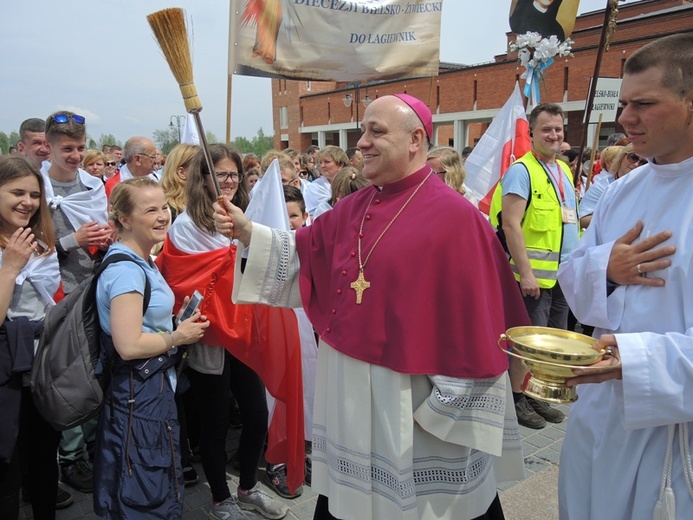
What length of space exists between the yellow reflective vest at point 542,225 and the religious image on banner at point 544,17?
1773mm

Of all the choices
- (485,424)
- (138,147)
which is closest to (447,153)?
(138,147)

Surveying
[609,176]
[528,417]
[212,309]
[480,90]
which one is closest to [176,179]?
[212,309]

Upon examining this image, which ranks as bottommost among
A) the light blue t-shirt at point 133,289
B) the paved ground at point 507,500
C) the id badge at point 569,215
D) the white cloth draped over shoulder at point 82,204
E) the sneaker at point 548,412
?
the sneaker at point 548,412

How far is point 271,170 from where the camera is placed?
3.34m

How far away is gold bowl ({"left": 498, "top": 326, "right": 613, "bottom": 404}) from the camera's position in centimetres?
149

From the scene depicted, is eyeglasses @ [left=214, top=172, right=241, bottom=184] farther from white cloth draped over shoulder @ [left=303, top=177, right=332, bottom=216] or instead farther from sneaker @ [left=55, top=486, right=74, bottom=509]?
white cloth draped over shoulder @ [left=303, top=177, right=332, bottom=216]

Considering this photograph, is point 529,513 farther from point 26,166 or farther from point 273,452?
point 26,166

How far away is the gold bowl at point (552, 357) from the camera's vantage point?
4.90 feet

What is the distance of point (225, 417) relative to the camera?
2.95m

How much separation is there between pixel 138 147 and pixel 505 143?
3763mm

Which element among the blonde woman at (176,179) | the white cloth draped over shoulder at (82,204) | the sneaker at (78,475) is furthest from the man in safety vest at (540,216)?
the sneaker at (78,475)

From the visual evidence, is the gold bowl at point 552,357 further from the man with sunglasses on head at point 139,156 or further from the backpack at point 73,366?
the man with sunglasses on head at point 139,156

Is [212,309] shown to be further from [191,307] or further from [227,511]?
[227,511]

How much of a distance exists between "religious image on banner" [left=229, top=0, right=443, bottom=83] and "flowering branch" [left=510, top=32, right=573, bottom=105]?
1.79m
